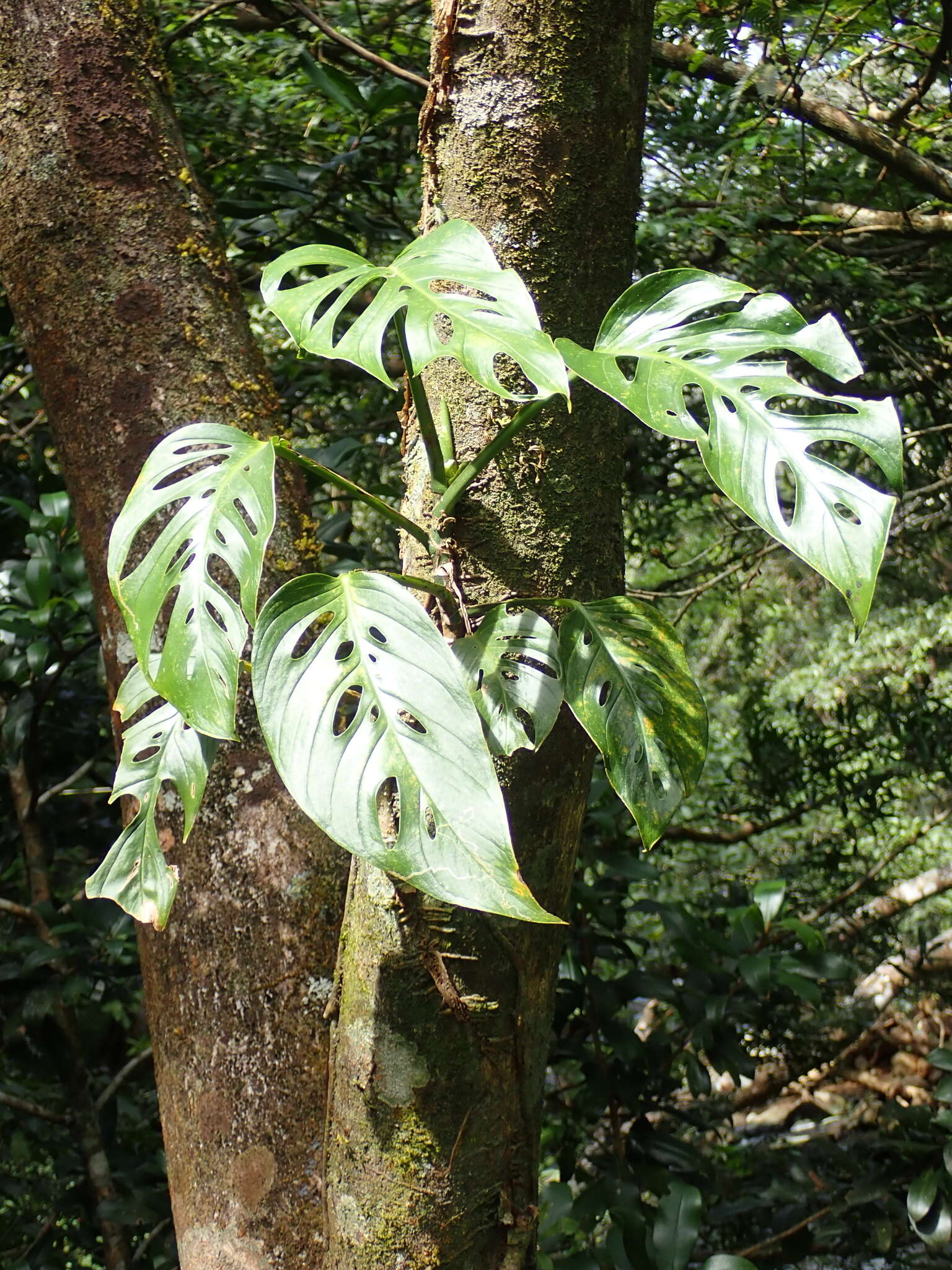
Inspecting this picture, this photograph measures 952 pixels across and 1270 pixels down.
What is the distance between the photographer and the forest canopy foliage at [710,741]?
1504 millimetres

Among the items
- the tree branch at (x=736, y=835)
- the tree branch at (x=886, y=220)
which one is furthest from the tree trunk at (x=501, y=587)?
the tree branch at (x=736, y=835)

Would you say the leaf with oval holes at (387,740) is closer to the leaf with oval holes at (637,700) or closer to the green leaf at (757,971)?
the leaf with oval holes at (637,700)

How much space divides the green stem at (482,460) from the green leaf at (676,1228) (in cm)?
101

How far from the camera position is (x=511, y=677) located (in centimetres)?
66

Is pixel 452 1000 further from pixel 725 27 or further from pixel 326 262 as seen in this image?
pixel 725 27

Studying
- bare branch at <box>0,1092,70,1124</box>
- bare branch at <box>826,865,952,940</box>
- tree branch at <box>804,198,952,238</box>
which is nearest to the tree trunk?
bare branch at <box>0,1092,70,1124</box>

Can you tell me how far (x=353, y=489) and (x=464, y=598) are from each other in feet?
0.42

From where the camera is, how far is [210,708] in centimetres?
53

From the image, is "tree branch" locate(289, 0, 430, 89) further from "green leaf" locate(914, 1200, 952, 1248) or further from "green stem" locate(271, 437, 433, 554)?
"green leaf" locate(914, 1200, 952, 1248)

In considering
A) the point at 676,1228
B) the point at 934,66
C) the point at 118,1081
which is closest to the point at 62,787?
the point at 118,1081

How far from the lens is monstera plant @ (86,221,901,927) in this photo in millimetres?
502

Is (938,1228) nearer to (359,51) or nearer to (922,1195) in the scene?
(922,1195)

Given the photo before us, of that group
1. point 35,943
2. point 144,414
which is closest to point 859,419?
point 144,414

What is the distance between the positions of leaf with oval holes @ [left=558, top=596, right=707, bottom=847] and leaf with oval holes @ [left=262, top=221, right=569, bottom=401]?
0.62ft
